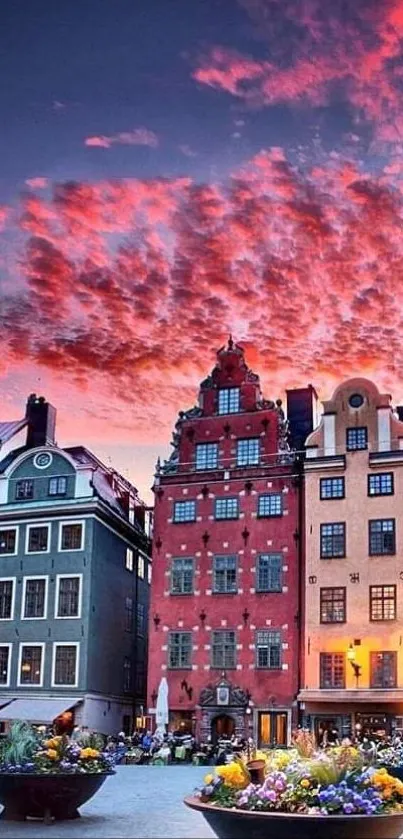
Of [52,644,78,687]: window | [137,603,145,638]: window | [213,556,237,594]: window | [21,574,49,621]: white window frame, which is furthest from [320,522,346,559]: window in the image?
[137,603,145,638]: window

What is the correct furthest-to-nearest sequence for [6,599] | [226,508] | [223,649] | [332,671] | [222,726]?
[6,599], [226,508], [223,649], [222,726], [332,671]

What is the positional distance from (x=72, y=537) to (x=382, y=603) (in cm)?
1433

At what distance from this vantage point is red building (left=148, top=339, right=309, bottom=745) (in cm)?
4303

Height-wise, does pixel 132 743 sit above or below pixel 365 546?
below

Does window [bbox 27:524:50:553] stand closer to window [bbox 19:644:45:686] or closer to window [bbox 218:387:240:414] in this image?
window [bbox 19:644:45:686]

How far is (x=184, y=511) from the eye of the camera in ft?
152

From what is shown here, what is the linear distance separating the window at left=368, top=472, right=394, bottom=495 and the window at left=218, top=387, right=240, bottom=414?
276 inches

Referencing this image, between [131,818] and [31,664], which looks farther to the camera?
[31,664]

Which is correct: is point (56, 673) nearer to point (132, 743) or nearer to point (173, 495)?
point (132, 743)

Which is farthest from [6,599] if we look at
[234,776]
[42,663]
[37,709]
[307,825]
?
[307,825]

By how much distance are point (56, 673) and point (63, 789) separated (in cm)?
3048

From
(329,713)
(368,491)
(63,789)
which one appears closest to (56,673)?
(329,713)

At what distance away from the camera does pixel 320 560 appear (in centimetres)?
4319

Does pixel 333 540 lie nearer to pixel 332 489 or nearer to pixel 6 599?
pixel 332 489
